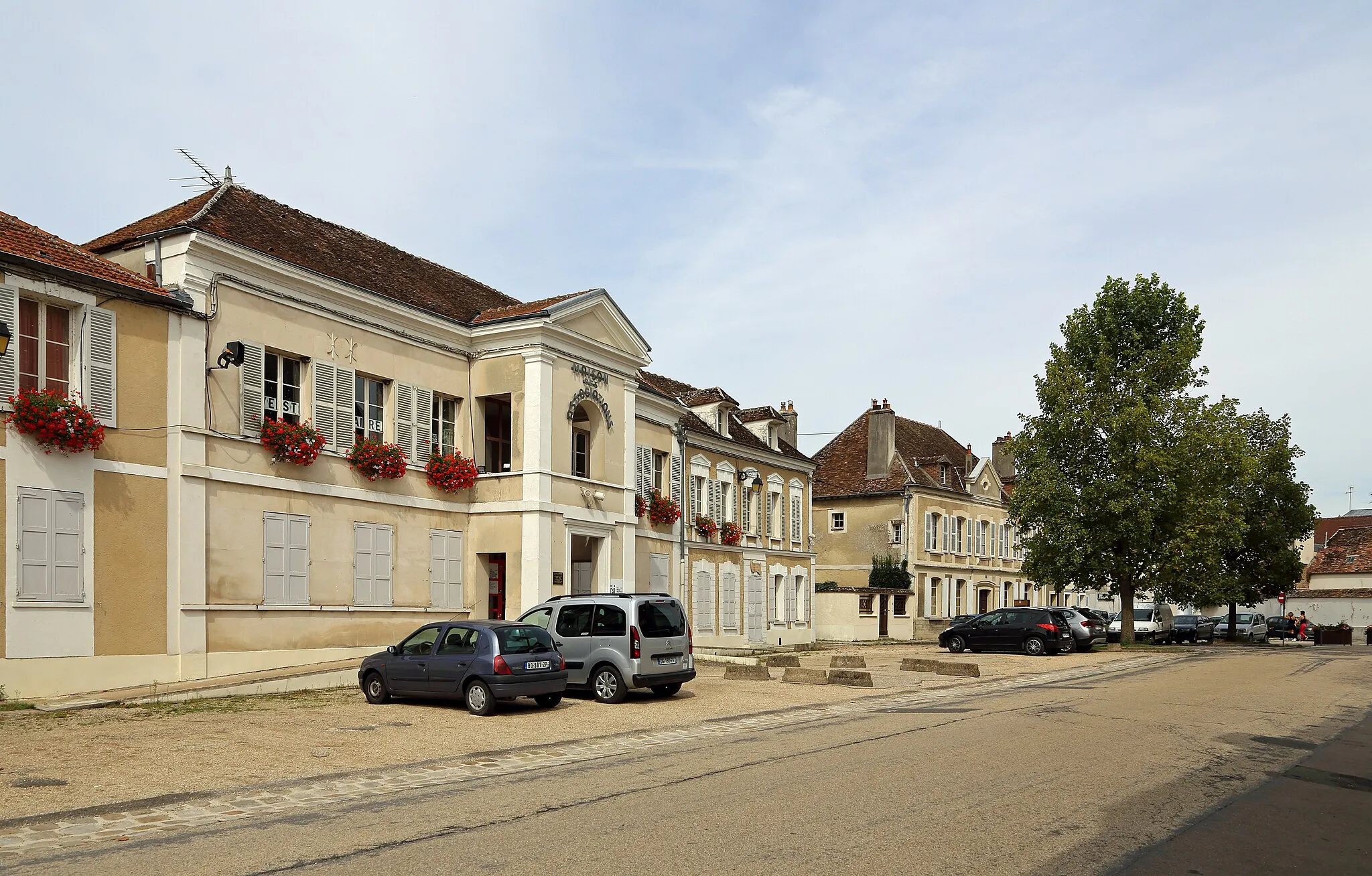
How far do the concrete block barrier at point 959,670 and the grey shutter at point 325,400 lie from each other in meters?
14.5

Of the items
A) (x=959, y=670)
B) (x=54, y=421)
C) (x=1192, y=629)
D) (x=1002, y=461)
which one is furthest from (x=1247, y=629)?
(x=54, y=421)

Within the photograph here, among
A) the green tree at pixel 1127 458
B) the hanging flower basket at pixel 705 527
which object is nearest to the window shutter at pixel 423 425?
the hanging flower basket at pixel 705 527

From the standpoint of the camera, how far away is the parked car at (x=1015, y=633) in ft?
116

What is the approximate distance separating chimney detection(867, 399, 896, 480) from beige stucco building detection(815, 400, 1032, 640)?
4cm

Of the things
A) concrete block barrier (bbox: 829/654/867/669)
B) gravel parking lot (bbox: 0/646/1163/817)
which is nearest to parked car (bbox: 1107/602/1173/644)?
concrete block barrier (bbox: 829/654/867/669)

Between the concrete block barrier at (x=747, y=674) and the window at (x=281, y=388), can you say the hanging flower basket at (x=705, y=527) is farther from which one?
the window at (x=281, y=388)

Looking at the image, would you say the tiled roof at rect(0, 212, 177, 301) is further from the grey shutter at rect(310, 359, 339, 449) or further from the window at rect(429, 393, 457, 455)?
the window at rect(429, 393, 457, 455)

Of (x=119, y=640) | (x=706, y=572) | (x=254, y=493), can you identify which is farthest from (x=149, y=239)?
(x=706, y=572)

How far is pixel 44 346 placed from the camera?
704 inches

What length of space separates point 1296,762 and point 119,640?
17023 mm

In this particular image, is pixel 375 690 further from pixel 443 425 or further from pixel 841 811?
pixel 841 811

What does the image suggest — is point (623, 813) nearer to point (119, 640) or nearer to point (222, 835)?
point (222, 835)

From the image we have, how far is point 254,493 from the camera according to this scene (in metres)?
21.3

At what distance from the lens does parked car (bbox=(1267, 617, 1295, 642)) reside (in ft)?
204
